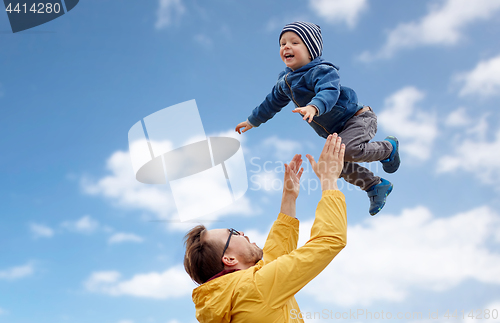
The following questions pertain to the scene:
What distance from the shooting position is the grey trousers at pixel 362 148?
420 cm

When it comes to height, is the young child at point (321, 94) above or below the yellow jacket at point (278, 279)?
above

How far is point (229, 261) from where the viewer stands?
3.45 m

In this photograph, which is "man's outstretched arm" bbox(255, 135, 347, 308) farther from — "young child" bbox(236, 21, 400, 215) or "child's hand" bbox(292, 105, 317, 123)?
"young child" bbox(236, 21, 400, 215)

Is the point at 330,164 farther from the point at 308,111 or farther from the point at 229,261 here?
the point at 229,261

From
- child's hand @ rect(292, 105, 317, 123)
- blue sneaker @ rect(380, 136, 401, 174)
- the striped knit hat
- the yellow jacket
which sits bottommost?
the yellow jacket

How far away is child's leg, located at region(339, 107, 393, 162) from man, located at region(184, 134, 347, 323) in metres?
0.82

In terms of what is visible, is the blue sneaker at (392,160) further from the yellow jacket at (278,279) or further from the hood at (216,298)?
the hood at (216,298)

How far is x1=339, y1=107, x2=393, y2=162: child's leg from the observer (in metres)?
4.18

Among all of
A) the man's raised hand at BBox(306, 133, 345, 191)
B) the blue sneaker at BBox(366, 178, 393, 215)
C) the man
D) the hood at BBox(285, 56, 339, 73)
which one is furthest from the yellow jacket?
the blue sneaker at BBox(366, 178, 393, 215)

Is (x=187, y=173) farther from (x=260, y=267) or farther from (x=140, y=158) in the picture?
(x=260, y=267)

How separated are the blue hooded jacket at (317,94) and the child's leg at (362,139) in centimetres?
11

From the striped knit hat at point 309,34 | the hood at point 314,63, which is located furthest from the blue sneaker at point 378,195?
the striped knit hat at point 309,34

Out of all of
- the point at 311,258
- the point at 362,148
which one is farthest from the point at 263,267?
the point at 362,148

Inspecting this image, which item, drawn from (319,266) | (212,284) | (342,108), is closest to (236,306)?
(212,284)
